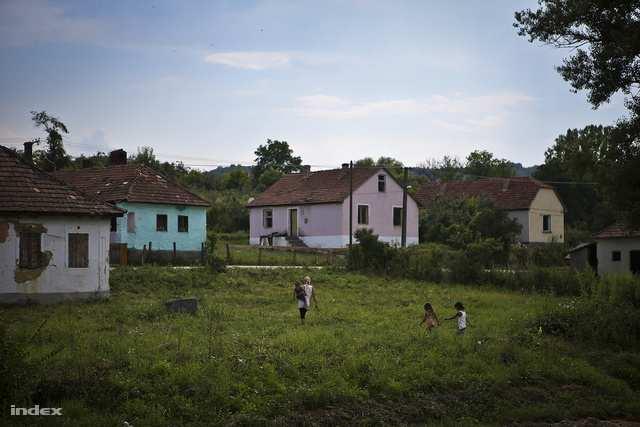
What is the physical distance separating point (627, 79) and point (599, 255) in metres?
22.0

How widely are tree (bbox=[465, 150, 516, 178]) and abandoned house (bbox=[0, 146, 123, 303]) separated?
2808 inches

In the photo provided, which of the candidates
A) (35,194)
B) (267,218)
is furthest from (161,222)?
(267,218)

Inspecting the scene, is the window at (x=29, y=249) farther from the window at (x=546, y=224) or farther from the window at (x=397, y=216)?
the window at (x=546, y=224)

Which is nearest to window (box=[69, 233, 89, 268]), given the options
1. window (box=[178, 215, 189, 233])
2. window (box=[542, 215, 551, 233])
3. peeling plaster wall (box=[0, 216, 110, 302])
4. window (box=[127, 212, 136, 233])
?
peeling plaster wall (box=[0, 216, 110, 302])

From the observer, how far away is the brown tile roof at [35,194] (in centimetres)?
2489

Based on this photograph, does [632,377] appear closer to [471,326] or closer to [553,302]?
[471,326]

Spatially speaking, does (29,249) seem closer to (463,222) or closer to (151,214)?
(151,214)

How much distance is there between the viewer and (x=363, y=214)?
167 ft

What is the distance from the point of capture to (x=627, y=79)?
19375mm

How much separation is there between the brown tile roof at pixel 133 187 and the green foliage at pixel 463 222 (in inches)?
692

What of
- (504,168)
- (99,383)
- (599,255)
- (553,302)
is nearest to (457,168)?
A: (504,168)

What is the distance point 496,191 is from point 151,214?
3217cm

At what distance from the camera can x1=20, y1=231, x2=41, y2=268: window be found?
2464 centimetres

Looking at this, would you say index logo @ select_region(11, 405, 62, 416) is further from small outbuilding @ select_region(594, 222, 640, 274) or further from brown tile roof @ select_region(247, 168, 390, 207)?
brown tile roof @ select_region(247, 168, 390, 207)
